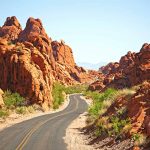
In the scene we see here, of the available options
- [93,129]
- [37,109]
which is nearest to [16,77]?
[37,109]

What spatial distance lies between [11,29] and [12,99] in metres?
94.6

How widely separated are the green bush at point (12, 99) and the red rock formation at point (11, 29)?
8266 centimetres

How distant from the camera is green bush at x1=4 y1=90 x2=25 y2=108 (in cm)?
5391

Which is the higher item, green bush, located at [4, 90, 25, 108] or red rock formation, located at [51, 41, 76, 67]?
red rock formation, located at [51, 41, 76, 67]

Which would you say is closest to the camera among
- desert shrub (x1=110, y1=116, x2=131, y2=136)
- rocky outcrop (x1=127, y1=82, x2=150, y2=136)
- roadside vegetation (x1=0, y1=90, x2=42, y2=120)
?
rocky outcrop (x1=127, y1=82, x2=150, y2=136)

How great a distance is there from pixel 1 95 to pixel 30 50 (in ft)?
57.3

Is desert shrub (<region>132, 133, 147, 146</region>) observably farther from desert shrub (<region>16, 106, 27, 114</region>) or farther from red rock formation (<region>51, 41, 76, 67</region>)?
red rock formation (<region>51, 41, 76, 67</region>)

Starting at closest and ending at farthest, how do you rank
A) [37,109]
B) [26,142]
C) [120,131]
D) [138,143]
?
[138,143], [120,131], [26,142], [37,109]

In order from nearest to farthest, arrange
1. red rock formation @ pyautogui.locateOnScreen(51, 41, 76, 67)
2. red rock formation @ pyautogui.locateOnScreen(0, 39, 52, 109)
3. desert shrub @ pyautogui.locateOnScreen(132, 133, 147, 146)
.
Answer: desert shrub @ pyautogui.locateOnScreen(132, 133, 147, 146) → red rock formation @ pyautogui.locateOnScreen(0, 39, 52, 109) → red rock formation @ pyautogui.locateOnScreen(51, 41, 76, 67)

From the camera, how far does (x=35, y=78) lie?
2413 inches

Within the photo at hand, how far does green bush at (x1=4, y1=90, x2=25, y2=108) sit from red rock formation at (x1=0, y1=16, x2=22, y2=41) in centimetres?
8266

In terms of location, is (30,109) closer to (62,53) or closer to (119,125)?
(119,125)

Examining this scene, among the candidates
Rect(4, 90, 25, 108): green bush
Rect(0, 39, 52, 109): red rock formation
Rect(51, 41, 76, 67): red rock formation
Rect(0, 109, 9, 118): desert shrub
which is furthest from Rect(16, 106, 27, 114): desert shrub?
Rect(51, 41, 76, 67): red rock formation

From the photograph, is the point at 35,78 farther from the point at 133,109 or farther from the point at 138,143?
the point at 138,143
